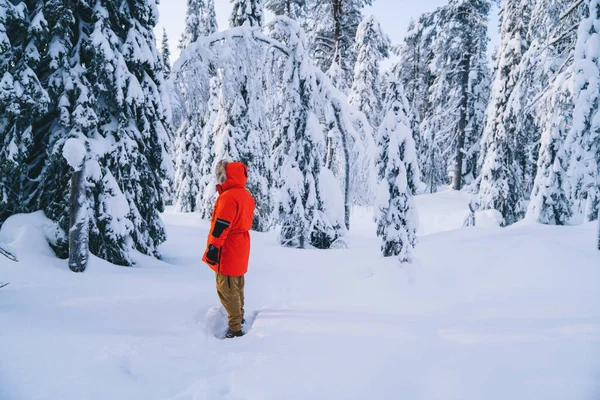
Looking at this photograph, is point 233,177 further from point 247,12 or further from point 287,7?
point 287,7

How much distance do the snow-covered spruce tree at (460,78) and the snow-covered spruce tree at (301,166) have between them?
56.5ft

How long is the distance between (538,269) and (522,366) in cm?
355

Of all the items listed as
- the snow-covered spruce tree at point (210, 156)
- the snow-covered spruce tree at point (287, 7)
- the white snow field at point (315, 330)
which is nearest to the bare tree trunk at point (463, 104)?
the snow-covered spruce tree at point (287, 7)

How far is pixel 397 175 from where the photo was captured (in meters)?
6.20

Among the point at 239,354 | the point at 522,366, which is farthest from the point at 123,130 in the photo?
the point at 522,366

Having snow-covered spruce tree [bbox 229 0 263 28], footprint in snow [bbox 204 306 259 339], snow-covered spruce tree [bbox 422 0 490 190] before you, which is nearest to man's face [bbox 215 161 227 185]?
footprint in snow [bbox 204 306 259 339]

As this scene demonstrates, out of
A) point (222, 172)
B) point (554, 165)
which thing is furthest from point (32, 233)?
point (554, 165)

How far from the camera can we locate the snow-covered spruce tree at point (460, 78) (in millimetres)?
21031

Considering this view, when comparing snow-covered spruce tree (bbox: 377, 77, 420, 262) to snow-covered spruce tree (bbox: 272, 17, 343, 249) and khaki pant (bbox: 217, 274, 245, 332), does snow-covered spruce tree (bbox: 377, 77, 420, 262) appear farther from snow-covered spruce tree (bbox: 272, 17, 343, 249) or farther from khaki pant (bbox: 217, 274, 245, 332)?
khaki pant (bbox: 217, 274, 245, 332)

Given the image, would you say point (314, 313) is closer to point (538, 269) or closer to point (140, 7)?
point (538, 269)

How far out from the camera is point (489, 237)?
798cm

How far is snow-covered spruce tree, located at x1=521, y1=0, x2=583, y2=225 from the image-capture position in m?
8.71

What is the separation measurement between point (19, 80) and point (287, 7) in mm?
12724

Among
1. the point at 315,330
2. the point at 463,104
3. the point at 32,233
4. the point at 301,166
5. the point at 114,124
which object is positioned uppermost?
the point at 463,104
